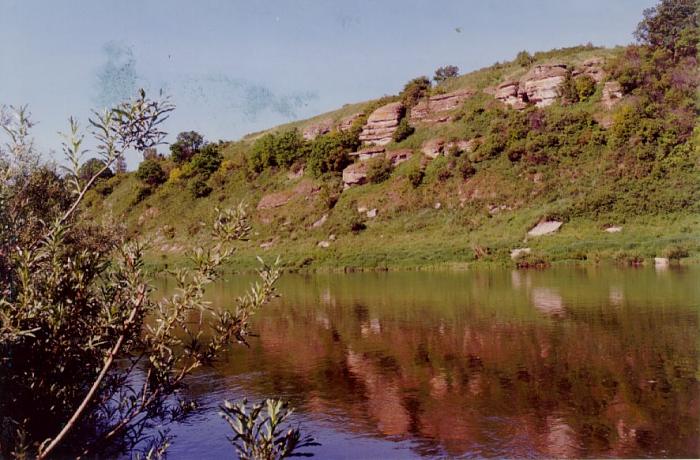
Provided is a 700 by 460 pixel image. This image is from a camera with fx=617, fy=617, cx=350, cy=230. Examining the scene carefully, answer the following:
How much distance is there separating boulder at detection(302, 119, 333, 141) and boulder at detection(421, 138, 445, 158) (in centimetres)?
2399

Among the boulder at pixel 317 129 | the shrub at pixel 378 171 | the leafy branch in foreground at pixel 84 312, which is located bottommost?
the leafy branch in foreground at pixel 84 312

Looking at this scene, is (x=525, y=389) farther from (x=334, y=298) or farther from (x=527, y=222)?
(x=527, y=222)

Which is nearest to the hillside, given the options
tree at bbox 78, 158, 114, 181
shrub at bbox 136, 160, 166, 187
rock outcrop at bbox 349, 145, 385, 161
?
rock outcrop at bbox 349, 145, 385, 161

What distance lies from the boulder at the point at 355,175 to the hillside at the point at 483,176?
0.22 meters

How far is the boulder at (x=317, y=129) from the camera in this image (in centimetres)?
9469

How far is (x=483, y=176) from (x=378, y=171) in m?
13.7

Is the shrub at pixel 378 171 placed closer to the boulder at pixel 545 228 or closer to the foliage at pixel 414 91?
the foliage at pixel 414 91

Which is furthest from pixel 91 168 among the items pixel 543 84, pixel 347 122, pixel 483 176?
pixel 347 122

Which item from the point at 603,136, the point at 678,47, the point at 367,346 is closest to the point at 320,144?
the point at 603,136

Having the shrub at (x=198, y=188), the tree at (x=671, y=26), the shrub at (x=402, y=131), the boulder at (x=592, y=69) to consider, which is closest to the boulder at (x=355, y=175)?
the shrub at (x=402, y=131)

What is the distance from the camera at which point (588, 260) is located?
43.3 m

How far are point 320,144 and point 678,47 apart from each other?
42961mm

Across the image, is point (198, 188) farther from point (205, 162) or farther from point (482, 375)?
point (482, 375)

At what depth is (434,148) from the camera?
7275cm
